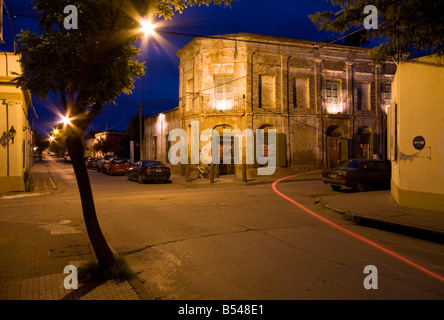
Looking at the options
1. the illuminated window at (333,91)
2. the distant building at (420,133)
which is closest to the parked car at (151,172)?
the illuminated window at (333,91)

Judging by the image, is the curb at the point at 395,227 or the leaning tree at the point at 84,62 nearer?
the leaning tree at the point at 84,62

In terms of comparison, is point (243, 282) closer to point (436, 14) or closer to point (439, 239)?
point (439, 239)

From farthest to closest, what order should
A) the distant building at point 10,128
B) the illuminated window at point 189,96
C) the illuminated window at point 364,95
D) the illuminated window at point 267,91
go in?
the illuminated window at point 364,95, the illuminated window at point 189,96, the illuminated window at point 267,91, the distant building at point 10,128

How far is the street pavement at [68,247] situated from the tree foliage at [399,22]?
4737 mm

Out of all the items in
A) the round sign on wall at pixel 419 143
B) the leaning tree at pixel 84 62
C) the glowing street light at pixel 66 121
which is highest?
the leaning tree at pixel 84 62

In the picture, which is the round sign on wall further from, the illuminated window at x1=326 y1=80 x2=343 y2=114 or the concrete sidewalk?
the illuminated window at x1=326 y1=80 x2=343 y2=114

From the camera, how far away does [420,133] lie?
35.4 ft

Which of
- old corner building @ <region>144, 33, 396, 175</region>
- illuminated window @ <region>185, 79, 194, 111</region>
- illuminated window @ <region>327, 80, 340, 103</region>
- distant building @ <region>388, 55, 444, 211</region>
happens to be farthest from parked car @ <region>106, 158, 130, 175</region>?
distant building @ <region>388, 55, 444, 211</region>

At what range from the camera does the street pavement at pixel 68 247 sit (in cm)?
480

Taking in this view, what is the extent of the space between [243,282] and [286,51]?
78.3 ft

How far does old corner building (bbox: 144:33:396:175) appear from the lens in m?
25.4

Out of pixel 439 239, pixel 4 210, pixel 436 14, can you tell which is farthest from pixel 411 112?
pixel 4 210

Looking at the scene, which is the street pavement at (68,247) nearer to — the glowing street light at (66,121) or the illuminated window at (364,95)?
the glowing street light at (66,121)
